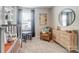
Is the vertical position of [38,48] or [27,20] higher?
[27,20]

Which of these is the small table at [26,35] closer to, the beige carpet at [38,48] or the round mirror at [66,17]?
the beige carpet at [38,48]

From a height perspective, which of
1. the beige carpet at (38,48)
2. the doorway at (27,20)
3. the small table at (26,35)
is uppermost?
the doorway at (27,20)

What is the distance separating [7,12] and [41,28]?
938mm

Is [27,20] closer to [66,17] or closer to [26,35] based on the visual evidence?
[26,35]

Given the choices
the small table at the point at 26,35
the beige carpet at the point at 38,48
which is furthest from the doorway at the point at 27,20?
the beige carpet at the point at 38,48

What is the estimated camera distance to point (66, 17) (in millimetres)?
3266

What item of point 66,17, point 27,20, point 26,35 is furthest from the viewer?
point 66,17

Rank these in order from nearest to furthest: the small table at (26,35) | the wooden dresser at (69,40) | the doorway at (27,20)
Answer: the doorway at (27,20), the small table at (26,35), the wooden dresser at (69,40)

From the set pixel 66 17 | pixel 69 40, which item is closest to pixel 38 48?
pixel 69 40

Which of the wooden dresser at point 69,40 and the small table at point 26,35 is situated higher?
the small table at point 26,35

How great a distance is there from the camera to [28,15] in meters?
2.49

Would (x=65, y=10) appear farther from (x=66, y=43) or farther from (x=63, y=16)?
(x=66, y=43)

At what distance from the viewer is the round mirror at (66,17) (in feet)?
10.3
